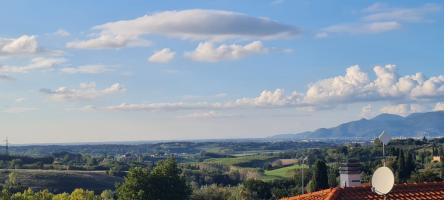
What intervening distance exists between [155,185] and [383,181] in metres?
47.8

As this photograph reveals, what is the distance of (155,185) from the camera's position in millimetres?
62219

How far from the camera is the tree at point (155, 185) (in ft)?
198

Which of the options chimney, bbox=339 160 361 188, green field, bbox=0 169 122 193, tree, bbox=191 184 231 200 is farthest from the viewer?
green field, bbox=0 169 122 193

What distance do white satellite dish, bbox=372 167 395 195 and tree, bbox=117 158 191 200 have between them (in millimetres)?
45293

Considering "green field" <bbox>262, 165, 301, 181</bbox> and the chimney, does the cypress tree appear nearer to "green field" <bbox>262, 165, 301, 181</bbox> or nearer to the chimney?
"green field" <bbox>262, 165, 301, 181</bbox>

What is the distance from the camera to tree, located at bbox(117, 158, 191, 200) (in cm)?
6041

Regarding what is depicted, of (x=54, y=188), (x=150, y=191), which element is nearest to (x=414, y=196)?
(x=150, y=191)

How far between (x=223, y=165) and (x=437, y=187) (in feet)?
563

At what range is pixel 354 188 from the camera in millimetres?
17750

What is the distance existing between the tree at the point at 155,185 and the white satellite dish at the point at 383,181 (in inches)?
1783

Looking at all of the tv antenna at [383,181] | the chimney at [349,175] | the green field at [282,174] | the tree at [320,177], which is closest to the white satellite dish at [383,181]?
the tv antenna at [383,181]

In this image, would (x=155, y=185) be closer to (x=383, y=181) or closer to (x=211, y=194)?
(x=211, y=194)

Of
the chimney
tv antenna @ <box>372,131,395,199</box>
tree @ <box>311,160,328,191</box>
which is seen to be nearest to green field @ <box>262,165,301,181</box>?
tree @ <box>311,160,328,191</box>

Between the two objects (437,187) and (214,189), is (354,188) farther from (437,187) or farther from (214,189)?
(214,189)
